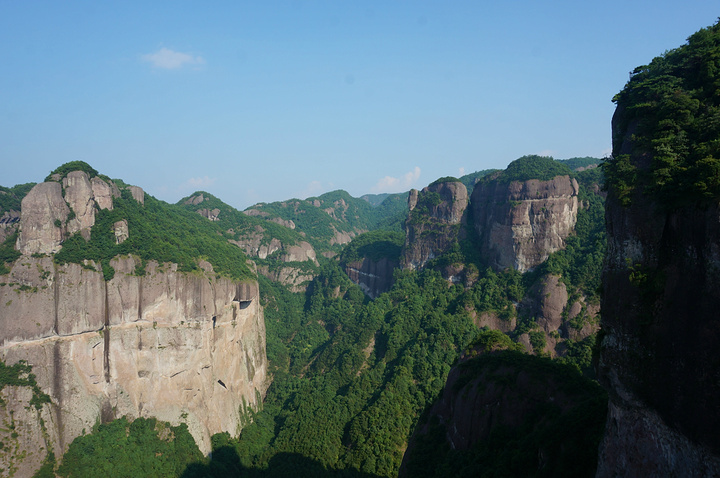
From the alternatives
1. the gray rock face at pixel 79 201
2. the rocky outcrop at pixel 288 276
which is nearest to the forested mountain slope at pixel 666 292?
the gray rock face at pixel 79 201

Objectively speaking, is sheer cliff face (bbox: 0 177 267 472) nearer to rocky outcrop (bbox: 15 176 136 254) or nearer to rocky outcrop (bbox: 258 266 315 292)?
rocky outcrop (bbox: 15 176 136 254)

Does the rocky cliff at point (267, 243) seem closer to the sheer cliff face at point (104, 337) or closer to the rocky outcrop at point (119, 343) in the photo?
the rocky outcrop at point (119, 343)

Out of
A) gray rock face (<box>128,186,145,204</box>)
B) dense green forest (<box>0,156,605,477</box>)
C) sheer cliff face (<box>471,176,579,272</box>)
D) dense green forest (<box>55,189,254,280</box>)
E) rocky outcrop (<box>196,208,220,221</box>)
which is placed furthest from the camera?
rocky outcrop (<box>196,208,220,221</box>)

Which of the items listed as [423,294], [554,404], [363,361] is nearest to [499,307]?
[423,294]

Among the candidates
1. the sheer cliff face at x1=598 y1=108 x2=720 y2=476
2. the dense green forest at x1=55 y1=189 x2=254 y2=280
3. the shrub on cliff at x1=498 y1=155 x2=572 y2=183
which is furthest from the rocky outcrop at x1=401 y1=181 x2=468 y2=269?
the sheer cliff face at x1=598 y1=108 x2=720 y2=476

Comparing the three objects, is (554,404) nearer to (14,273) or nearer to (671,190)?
(671,190)
